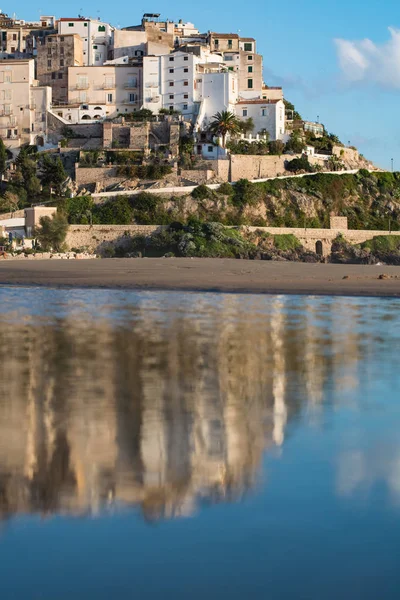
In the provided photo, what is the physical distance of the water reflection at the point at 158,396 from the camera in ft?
21.8

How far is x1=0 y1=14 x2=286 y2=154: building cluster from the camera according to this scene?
57406 millimetres

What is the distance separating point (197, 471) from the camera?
275 inches

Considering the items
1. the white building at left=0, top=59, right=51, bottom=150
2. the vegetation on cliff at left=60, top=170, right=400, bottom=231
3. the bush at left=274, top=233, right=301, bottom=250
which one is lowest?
the bush at left=274, top=233, right=301, bottom=250

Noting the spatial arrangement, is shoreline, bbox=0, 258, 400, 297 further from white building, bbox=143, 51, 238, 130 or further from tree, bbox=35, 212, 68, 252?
white building, bbox=143, 51, 238, 130

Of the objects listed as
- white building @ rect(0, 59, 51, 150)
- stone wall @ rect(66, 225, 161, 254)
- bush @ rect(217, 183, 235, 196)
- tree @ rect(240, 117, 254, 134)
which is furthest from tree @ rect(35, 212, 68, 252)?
tree @ rect(240, 117, 254, 134)

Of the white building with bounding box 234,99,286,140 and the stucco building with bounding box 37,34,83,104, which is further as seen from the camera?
the stucco building with bounding box 37,34,83,104

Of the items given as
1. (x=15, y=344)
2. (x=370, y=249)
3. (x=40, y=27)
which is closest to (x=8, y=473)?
(x=15, y=344)

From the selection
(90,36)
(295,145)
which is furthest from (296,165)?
(90,36)

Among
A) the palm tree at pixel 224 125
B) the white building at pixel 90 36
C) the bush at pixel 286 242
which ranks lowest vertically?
the bush at pixel 286 242

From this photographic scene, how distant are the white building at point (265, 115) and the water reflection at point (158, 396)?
3901 centimetres

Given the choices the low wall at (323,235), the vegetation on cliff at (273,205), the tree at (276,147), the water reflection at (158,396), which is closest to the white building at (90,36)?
the tree at (276,147)

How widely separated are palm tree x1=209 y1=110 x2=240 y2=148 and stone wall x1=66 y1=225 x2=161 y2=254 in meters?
9.27

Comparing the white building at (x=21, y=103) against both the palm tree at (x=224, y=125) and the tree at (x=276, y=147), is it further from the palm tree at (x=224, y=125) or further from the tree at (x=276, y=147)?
the tree at (x=276, y=147)

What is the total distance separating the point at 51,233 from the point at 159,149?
41.7 feet
